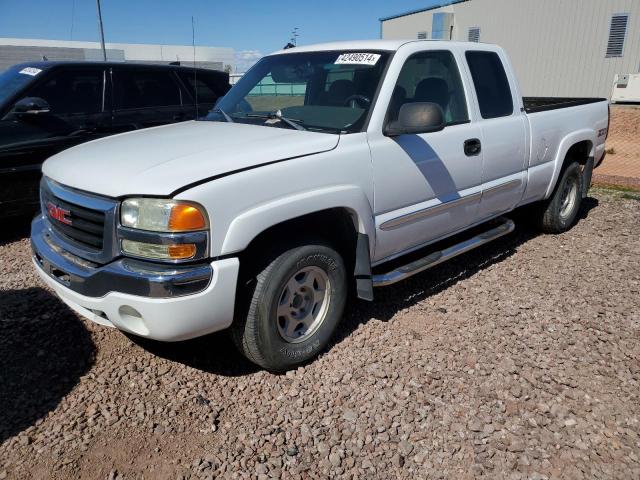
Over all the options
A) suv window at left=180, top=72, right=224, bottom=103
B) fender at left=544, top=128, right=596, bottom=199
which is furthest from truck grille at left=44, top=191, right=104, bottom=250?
fender at left=544, top=128, right=596, bottom=199

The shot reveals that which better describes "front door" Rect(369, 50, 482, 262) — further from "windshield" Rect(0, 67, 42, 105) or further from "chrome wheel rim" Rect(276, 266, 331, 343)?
"windshield" Rect(0, 67, 42, 105)

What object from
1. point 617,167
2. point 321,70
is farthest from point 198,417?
point 617,167

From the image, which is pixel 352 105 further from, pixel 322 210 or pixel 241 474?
pixel 241 474

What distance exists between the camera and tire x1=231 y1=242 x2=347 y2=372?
291 cm

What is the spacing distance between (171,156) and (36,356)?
1634mm

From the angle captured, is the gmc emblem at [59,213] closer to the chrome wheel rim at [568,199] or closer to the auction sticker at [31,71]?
the auction sticker at [31,71]

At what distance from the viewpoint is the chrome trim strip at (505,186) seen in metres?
4.37

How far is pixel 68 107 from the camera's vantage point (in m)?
5.81

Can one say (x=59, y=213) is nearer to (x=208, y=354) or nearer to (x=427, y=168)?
(x=208, y=354)

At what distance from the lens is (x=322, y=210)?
3.10 m

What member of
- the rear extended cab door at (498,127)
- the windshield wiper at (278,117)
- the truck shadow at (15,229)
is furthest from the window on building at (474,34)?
the windshield wiper at (278,117)

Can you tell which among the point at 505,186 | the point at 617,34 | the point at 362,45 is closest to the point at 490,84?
the point at 505,186

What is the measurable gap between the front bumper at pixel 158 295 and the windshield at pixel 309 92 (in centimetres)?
130

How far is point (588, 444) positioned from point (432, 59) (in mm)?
2799
